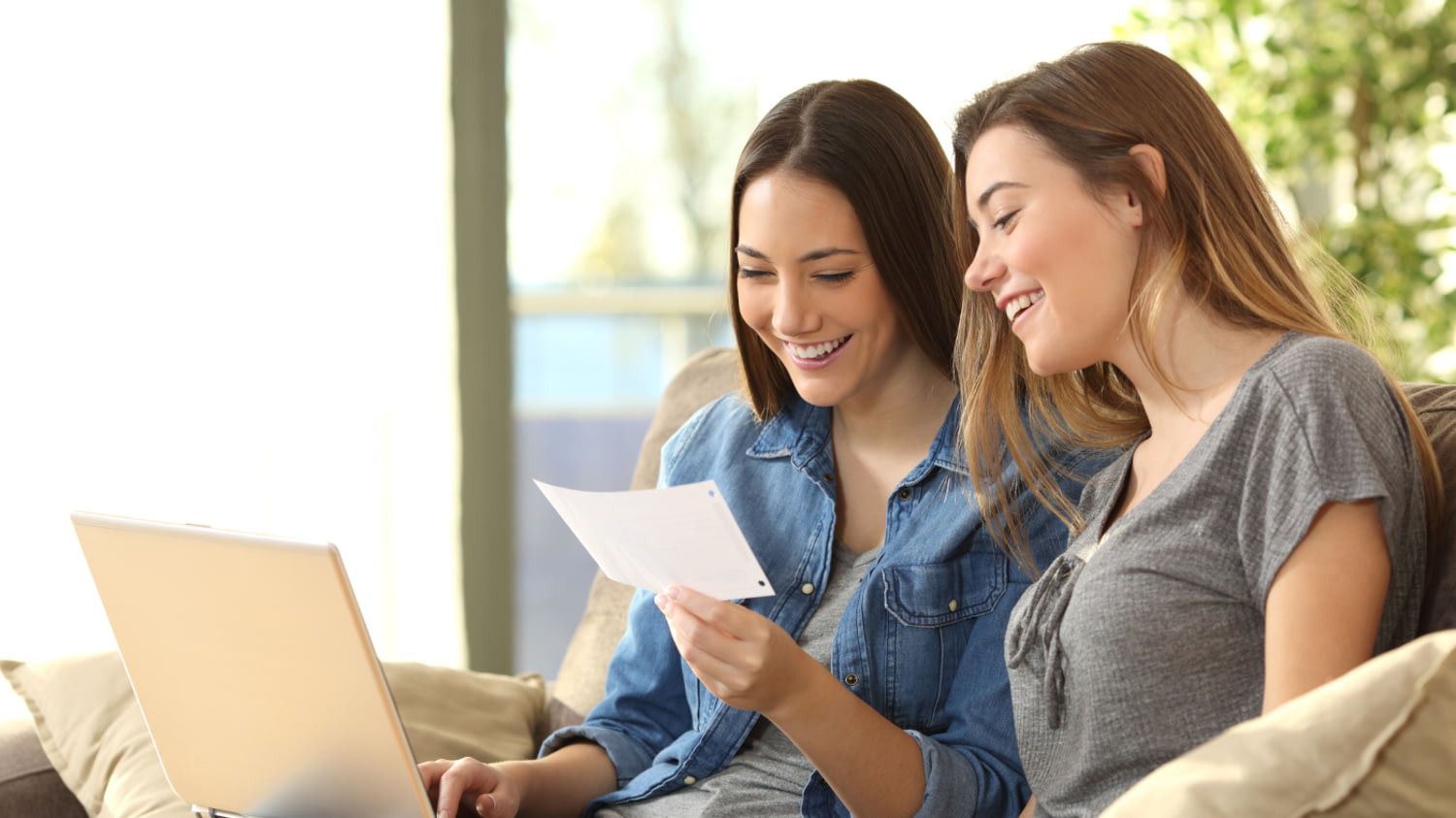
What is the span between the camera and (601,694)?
1666 millimetres

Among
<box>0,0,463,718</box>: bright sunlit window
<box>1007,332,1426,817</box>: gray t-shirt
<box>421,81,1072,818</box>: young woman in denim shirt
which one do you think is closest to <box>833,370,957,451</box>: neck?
<box>421,81,1072,818</box>: young woman in denim shirt

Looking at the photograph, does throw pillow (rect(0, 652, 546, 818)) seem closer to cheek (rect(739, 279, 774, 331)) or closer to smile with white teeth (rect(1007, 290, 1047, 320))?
cheek (rect(739, 279, 774, 331))

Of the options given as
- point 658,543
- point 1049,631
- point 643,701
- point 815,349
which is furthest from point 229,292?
point 1049,631

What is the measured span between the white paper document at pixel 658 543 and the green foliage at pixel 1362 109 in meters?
1.84

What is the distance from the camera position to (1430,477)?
999 mm

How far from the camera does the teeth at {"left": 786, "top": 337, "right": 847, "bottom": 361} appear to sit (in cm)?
138

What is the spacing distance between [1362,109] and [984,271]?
1.92 m

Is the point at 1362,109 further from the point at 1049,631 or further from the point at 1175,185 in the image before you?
the point at 1049,631

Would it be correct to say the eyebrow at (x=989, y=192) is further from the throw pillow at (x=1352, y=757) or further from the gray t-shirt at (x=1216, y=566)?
the throw pillow at (x=1352, y=757)

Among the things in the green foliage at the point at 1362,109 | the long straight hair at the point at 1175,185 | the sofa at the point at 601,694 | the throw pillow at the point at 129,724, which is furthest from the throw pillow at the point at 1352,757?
the green foliage at the point at 1362,109

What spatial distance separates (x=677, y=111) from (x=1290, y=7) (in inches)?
54.8

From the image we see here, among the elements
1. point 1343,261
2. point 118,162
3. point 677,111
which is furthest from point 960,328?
point 677,111

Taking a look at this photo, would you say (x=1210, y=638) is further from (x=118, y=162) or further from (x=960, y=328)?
(x=118, y=162)

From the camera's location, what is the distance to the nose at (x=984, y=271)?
3.71ft
